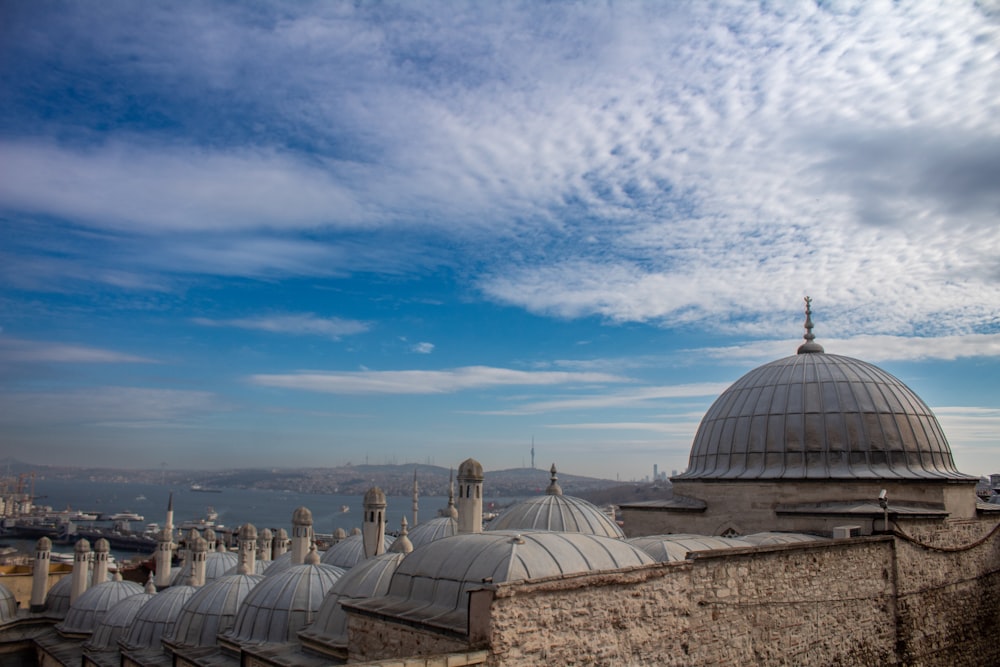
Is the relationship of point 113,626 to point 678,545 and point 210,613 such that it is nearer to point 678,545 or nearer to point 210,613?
point 210,613

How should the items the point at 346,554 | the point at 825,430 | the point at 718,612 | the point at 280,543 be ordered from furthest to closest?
the point at 280,543 → the point at 346,554 → the point at 825,430 → the point at 718,612

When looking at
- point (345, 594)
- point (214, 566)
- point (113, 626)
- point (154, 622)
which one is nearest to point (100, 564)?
point (214, 566)

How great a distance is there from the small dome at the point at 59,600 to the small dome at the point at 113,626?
697cm

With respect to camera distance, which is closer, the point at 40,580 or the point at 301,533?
the point at 301,533

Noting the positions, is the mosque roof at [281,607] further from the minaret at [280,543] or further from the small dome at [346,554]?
the minaret at [280,543]

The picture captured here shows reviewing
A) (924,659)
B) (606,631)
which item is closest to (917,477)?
(924,659)

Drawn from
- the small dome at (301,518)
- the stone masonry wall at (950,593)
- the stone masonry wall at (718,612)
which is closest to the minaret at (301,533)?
the small dome at (301,518)

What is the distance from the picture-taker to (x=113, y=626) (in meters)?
18.7

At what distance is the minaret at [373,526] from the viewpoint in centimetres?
1577

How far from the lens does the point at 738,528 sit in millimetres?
16391

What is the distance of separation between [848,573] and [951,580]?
184 inches

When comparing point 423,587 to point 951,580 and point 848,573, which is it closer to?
point 848,573

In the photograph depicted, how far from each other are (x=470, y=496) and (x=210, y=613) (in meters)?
6.50

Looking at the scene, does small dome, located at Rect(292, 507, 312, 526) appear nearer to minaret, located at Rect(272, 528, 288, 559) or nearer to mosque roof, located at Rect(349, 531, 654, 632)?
mosque roof, located at Rect(349, 531, 654, 632)
